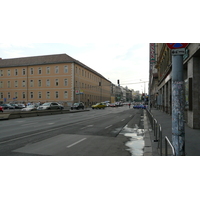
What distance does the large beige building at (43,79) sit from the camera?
205ft

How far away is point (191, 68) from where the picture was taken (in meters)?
12.3

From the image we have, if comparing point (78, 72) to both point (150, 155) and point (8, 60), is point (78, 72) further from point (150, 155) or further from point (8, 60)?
point (150, 155)

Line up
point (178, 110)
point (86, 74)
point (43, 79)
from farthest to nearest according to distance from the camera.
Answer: point (86, 74), point (43, 79), point (178, 110)

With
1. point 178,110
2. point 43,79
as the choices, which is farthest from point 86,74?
point 178,110

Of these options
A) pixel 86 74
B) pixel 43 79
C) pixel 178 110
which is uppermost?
pixel 86 74

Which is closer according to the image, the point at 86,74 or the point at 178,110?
the point at 178,110

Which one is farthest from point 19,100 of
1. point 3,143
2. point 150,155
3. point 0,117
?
point 150,155

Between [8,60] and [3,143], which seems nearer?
[3,143]

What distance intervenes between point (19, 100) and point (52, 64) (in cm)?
1608

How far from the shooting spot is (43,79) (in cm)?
6512

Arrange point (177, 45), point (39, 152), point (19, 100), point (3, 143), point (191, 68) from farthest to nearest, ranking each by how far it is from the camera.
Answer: point (19, 100) < point (191, 68) < point (3, 143) < point (39, 152) < point (177, 45)

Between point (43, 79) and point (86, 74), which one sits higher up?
point (86, 74)

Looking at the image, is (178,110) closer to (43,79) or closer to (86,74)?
(43,79)

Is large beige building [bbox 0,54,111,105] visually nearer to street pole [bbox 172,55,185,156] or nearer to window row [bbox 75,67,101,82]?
window row [bbox 75,67,101,82]
